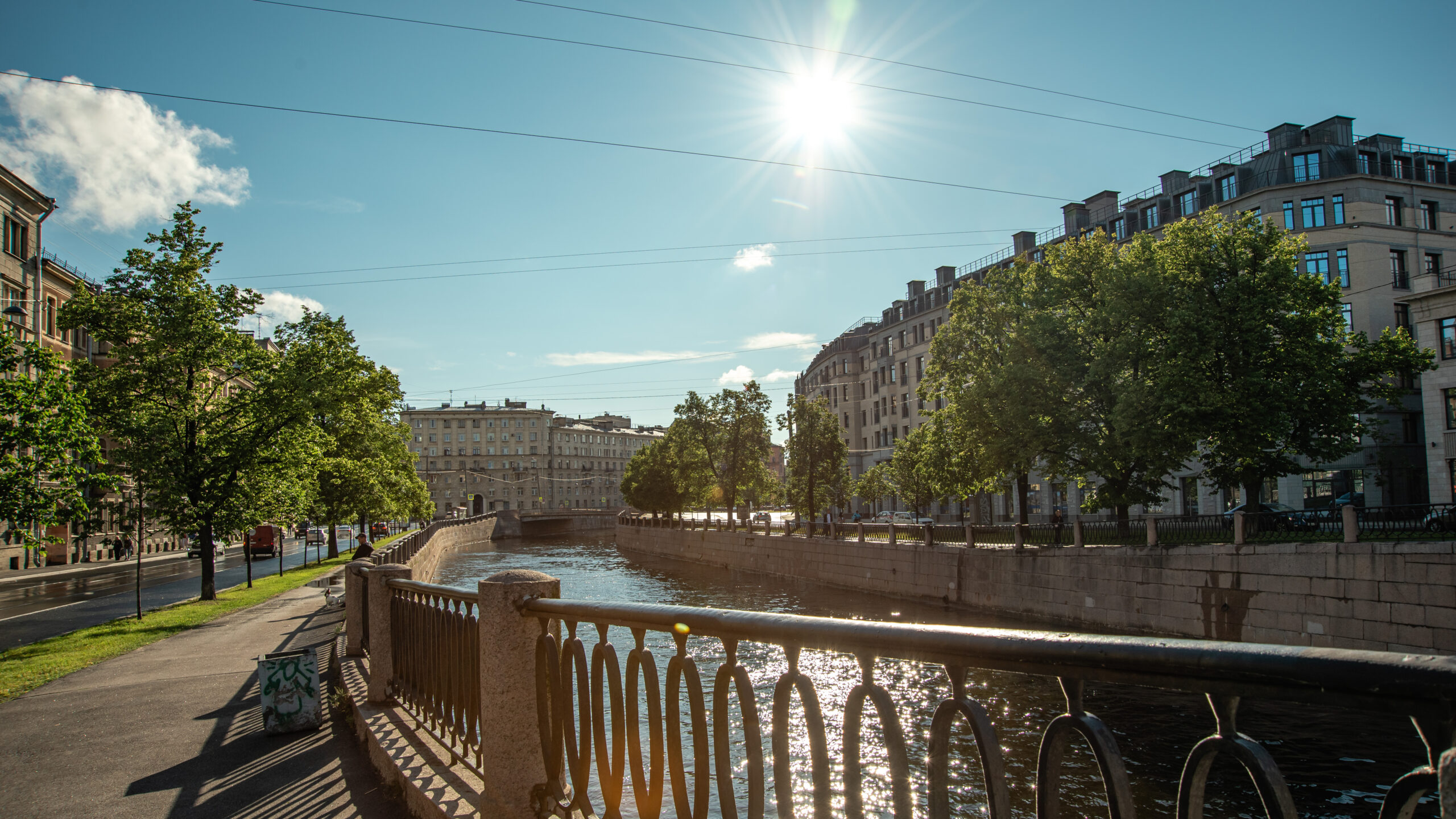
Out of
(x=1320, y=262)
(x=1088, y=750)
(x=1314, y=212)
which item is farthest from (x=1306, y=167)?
(x=1088, y=750)

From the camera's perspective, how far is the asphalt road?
1897cm

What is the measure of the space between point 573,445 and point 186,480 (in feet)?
400

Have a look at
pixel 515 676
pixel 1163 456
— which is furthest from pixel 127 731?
pixel 1163 456

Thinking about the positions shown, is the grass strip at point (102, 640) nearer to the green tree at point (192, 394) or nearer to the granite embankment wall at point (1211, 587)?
the green tree at point (192, 394)

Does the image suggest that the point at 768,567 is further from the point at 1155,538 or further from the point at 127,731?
the point at 127,731

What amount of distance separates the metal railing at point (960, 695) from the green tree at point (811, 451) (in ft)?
158

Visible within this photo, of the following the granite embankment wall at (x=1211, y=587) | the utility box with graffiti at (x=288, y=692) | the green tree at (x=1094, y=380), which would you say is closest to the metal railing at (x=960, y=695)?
the utility box with graffiti at (x=288, y=692)

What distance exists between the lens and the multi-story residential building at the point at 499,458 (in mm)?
131125

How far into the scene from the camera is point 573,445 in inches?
5610

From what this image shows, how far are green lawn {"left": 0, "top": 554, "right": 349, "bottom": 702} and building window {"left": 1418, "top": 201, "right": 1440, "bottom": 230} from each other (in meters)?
51.9

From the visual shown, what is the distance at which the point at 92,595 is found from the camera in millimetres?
26172

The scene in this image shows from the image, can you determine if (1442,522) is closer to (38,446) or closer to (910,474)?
(38,446)

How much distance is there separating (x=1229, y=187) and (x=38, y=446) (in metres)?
49.1

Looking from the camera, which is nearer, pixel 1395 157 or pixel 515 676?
pixel 515 676
